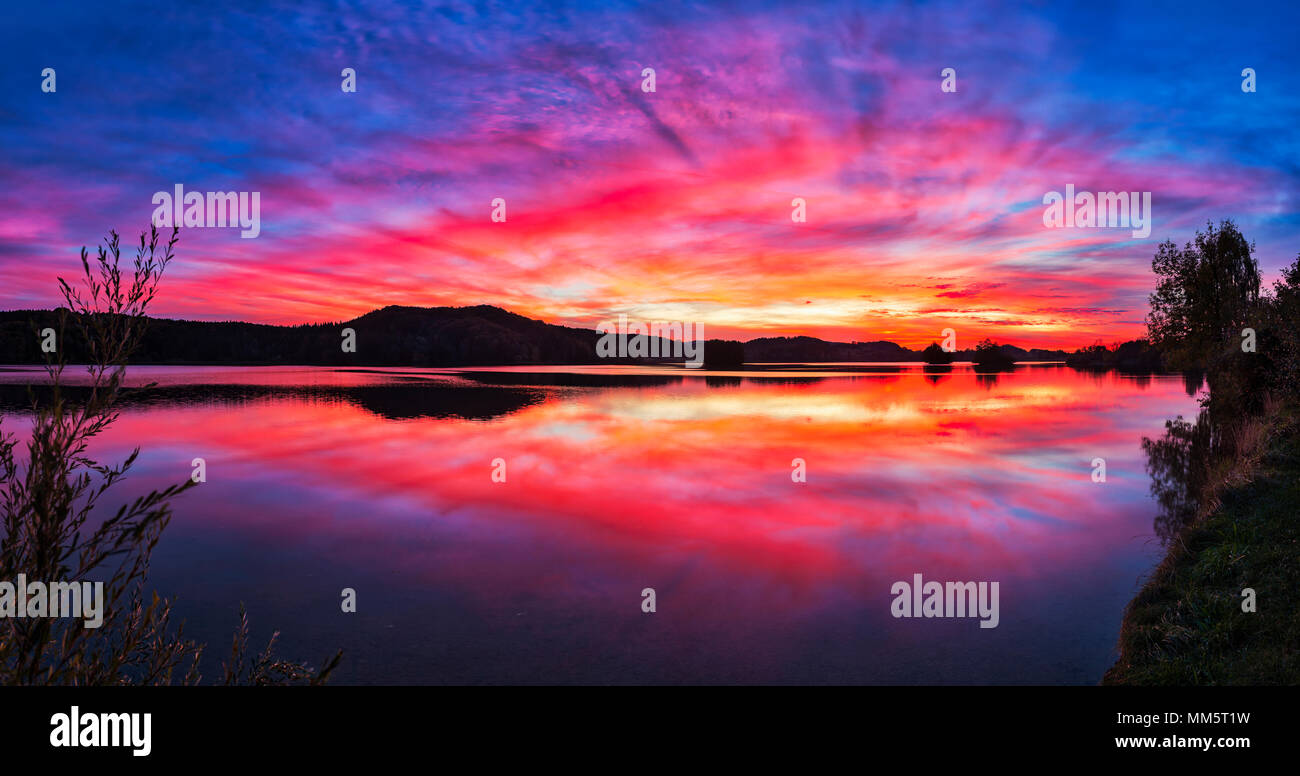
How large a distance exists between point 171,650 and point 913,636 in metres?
10.0

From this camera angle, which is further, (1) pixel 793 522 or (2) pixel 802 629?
(1) pixel 793 522

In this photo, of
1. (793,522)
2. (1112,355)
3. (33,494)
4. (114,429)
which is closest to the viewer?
(33,494)

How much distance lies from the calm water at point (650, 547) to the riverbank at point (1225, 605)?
777 millimetres

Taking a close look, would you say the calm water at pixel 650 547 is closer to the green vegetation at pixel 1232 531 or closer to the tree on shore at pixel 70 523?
the green vegetation at pixel 1232 531

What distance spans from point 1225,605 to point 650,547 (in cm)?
1053

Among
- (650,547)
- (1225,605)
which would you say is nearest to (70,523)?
(650,547)

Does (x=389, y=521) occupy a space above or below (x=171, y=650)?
below

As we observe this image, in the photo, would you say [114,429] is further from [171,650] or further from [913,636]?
[913,636]

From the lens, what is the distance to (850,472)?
2380 cm

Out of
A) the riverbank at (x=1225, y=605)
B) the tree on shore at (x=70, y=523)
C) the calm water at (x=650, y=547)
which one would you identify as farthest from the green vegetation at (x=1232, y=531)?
the tree on shore at (x=70, y=523)

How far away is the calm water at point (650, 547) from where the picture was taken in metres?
9.51

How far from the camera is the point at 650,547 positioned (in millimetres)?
14922

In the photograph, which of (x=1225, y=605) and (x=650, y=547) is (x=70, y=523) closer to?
(x=650, y=547)

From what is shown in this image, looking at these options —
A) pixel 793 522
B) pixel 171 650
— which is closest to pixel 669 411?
pixel 793 522
